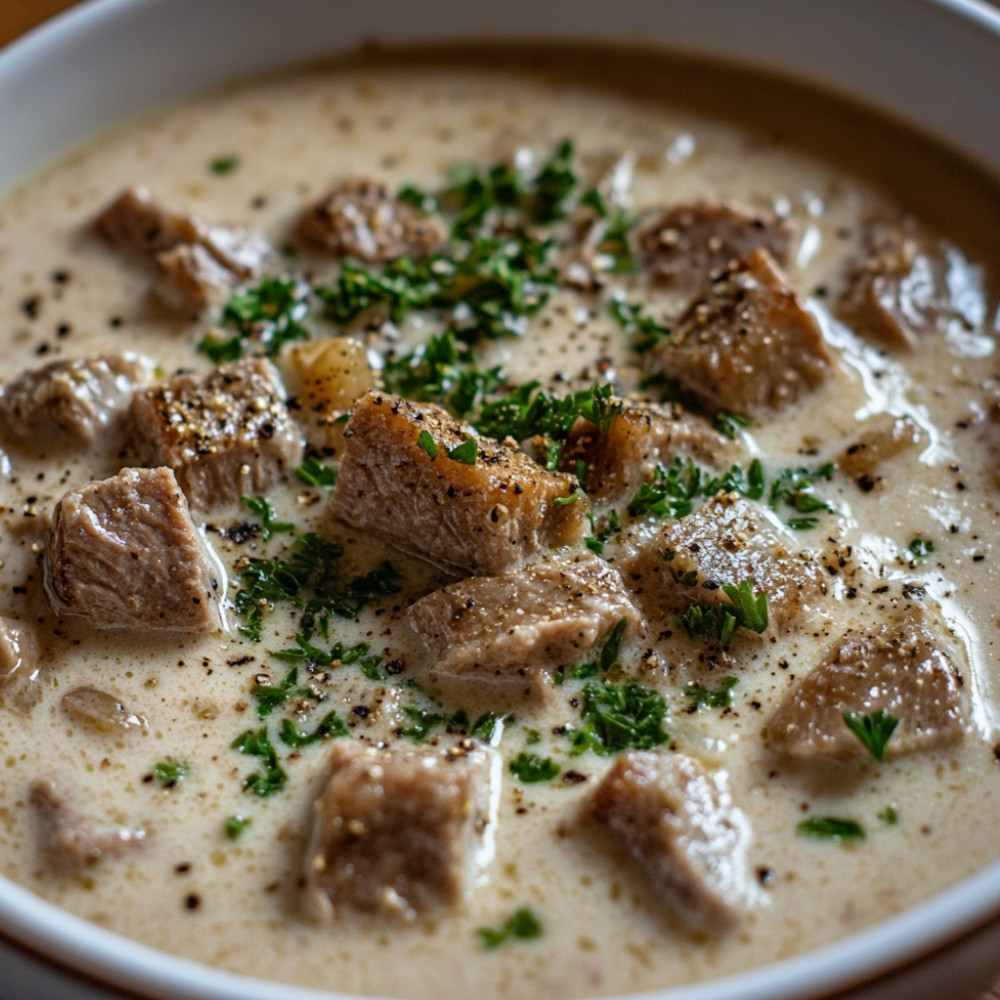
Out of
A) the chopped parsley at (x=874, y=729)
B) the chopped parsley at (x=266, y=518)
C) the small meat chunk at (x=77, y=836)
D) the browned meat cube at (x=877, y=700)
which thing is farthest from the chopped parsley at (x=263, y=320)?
the chopped parsley at (x=874, y=729)

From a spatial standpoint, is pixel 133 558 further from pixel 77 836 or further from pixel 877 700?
pixel 877 700

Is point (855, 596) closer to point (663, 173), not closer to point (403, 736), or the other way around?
point (403, 736)

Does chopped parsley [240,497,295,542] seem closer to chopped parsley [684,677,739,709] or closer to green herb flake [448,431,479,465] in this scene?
green herb flake [448,431,479,465]

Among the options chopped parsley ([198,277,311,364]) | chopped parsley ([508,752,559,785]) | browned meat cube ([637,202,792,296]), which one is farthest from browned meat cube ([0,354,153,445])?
browned meat cube ([637,202,792,296])

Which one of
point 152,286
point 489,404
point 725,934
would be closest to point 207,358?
point 152,286

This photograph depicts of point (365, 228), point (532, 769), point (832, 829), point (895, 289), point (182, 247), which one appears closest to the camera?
point (832, 829)

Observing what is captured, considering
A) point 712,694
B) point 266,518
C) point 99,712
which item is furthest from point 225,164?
point 712,694
